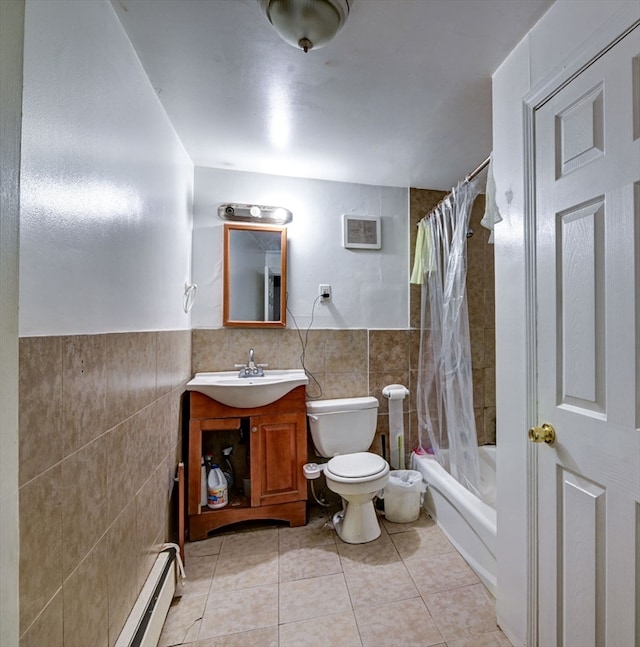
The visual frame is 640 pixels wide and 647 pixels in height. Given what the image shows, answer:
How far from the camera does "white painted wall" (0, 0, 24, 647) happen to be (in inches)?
21.7

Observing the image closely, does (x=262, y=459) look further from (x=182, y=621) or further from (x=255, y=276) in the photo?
(x=255, y=276)

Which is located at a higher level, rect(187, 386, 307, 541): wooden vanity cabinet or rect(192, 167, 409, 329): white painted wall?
rect(192, 167, 409, 329): white painted wall

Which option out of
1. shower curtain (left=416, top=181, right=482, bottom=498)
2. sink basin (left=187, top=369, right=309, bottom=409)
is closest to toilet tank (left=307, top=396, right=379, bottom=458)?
sink basin (left=187, top=369, right=309, bottom=409)

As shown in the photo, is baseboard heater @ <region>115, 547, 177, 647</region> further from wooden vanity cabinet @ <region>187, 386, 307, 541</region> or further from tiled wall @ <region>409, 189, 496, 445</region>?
tiled wall @ <region>409, 189, 496, 445</region>

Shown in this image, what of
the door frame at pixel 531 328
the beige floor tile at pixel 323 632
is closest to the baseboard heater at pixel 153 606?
the beige floor tile at pixel 323 632

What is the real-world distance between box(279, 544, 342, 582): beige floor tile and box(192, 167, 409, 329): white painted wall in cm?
131

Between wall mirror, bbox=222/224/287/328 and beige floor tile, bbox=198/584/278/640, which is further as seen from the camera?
wall mirror, bbox=222/224/287/328

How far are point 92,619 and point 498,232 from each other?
5.99 feet

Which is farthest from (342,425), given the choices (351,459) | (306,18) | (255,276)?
(306,18)

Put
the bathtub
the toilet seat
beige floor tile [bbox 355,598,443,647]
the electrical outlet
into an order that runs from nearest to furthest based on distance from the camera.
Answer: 1. beige floor tile [bbox 355,598,443,647]
2. the bathtub
3. the toilet seat
4. the electrical outlet

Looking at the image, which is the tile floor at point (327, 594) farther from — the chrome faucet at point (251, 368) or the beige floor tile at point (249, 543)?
the chrome faucet at point (251, 368)

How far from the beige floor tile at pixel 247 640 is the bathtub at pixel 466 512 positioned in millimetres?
972

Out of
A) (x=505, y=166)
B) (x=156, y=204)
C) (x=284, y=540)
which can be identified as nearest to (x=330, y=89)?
(x=505, y=166)

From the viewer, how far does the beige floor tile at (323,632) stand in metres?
1.16
